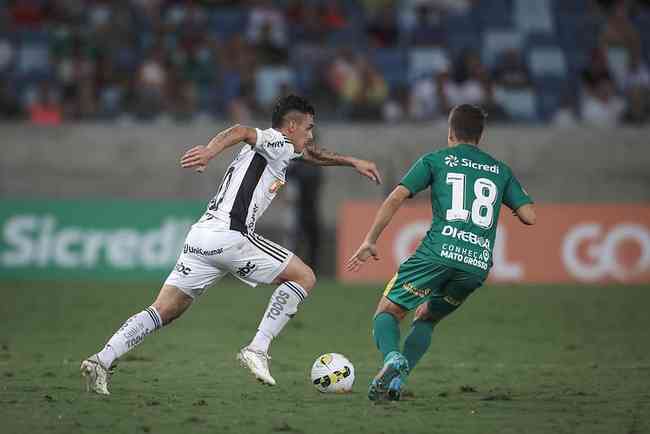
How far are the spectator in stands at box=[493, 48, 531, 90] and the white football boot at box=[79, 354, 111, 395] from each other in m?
14.4

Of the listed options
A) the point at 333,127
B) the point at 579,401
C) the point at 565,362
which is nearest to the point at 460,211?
the point at 579,401

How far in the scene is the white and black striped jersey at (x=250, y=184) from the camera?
8531 mm

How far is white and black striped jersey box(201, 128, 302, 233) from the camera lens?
28.0ft

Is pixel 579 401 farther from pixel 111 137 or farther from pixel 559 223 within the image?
pixel 111 137

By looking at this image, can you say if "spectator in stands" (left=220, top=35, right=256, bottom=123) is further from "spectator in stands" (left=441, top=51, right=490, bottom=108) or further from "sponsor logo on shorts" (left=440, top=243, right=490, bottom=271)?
"sponsor logo on shorts" (left=440, top=243, right=490, bottom=271)

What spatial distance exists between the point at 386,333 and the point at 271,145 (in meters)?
1.62

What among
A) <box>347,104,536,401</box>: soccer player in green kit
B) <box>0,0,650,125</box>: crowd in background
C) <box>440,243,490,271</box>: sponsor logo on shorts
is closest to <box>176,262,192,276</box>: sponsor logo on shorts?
<box>347,104,536,401</box>: soccer player in green kit

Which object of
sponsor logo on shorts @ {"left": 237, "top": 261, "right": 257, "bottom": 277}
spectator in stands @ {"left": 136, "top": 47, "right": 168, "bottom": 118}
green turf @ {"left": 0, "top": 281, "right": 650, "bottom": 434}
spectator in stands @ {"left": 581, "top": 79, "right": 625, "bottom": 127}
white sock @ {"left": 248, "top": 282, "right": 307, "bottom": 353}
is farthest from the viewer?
spectator in stands @ {"left": 581, "top": 79, "right": 625, "bottom": 127}

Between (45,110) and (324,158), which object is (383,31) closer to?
(45,110)

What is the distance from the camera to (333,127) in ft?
67.9

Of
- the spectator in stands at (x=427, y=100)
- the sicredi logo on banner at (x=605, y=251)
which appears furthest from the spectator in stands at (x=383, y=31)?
the sicredi logo on banner at (x=605, y=251)

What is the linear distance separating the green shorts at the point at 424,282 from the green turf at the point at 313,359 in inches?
28.8

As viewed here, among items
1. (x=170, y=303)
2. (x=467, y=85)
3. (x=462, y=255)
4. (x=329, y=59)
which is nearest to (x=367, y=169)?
(x=462, y=255)

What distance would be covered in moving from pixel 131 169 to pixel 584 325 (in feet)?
32.6
